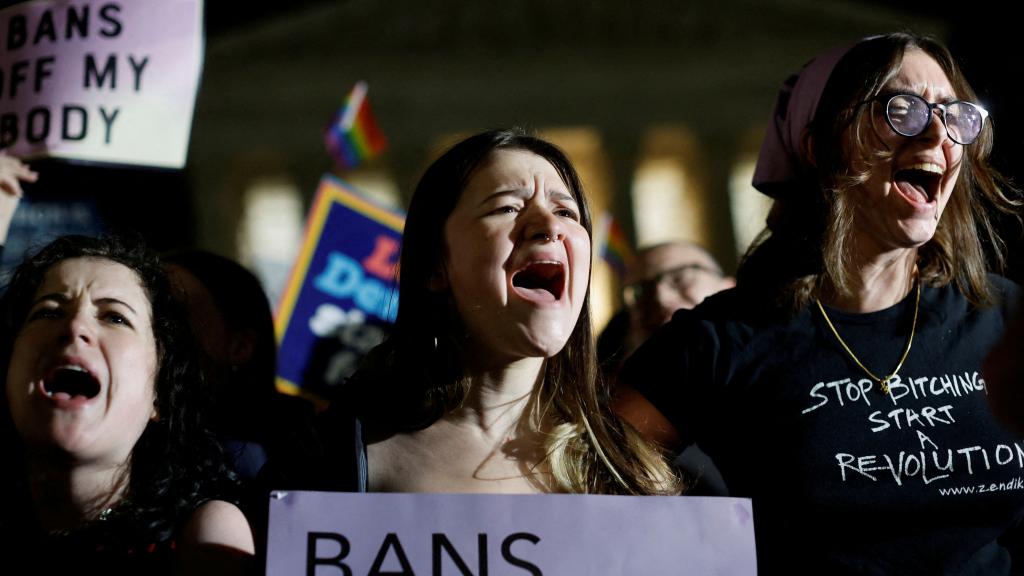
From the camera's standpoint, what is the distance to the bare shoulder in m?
1.81

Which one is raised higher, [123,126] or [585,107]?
[585,107]

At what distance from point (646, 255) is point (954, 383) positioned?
62.5 inches

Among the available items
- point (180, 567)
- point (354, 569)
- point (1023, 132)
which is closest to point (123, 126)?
point (180, 567)

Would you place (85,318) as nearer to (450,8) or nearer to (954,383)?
(954,383)

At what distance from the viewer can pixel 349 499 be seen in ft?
5.59

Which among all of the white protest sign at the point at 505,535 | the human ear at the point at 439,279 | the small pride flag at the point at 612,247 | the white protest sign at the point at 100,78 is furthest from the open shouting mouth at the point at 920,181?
the small pride flag at the point at 612,247

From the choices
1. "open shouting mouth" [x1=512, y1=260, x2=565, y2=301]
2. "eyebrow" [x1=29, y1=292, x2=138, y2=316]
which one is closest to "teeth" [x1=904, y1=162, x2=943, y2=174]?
"open shouting mouth" [x1=512, y1=260, x2=565, y2=301]

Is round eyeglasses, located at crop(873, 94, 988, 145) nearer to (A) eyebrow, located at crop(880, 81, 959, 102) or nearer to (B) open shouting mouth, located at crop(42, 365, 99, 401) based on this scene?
(A) eyebrow, located at crop(880, 81, 959, 102)

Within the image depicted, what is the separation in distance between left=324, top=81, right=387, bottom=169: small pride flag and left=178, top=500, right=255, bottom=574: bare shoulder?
273 centimetres

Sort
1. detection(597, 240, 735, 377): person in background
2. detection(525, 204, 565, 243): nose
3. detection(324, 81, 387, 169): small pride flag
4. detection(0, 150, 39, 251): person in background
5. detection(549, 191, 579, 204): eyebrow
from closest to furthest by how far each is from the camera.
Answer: detection(525, 204, 565, 243): nose, detection(549, 191, 579, 204): eyebrow, detection(0, 150, 39, 251): person in background, detection(597, 240, 735, 377): person in background, detection(324, 81, 387, 169): small pride flag

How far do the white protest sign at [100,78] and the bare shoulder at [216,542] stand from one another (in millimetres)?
1160

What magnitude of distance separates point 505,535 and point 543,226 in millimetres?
516

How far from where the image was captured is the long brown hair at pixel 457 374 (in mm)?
1961

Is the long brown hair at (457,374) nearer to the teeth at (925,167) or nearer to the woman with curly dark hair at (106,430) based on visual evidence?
the woman with curly dark hair at (106,430)
